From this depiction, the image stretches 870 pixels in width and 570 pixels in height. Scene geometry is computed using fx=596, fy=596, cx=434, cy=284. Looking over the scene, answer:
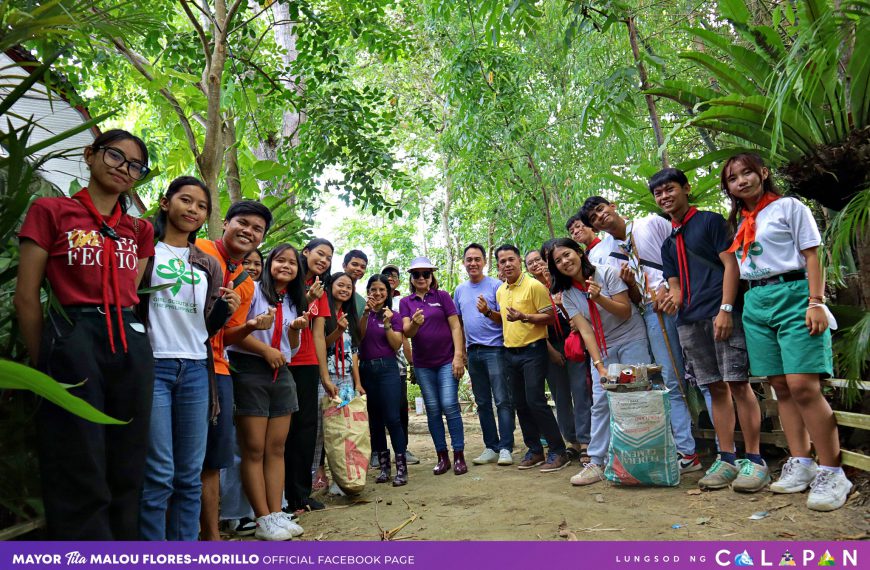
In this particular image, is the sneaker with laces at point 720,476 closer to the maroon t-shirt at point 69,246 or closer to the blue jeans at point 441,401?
the blue jeans at point 441,401

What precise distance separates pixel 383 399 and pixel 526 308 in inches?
57.1

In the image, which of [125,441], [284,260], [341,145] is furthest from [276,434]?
[341,145]

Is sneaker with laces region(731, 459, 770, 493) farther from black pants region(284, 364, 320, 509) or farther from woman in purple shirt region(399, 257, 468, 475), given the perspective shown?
black pants region(284, 364, 320, 509)

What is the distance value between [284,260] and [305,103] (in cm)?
316

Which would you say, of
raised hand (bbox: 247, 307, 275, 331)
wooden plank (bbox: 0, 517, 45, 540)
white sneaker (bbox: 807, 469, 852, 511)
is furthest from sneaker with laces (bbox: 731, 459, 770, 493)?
wooden plank (bbox: 0, 517, 45, 540)

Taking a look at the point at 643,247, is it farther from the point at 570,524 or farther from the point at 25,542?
the point at 25,542

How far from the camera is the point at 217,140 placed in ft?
15.0

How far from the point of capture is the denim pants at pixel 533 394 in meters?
4.96

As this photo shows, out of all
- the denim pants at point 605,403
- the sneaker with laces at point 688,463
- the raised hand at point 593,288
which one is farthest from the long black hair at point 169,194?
the sneaker with laces at point 688,463

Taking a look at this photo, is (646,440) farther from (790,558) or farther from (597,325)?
Answer: (790,558)

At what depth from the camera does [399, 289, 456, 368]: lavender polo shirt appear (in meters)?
5.28

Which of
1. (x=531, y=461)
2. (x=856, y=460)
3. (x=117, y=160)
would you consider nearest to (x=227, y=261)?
(x=117, y=160)

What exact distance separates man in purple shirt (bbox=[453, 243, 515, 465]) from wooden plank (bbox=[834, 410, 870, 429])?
255 cm

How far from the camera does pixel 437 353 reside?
5.28m
